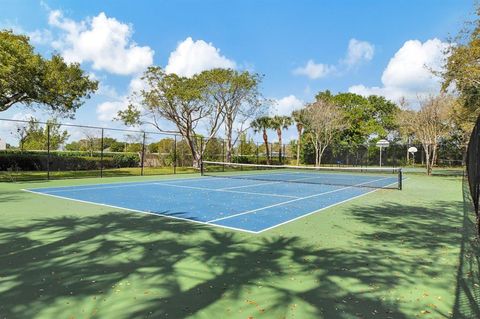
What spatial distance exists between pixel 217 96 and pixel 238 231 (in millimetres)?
22412

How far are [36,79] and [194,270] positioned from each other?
15526 mm

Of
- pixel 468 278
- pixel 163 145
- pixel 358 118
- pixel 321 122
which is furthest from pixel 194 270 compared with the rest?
pixel 358 118

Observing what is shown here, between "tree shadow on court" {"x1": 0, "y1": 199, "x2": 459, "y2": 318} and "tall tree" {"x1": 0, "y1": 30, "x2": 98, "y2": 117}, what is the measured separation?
420 inches

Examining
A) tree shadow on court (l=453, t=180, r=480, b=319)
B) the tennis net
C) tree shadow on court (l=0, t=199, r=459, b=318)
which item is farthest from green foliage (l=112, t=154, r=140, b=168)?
tree shadow on court (l=453, t=180, r=480, b=319)

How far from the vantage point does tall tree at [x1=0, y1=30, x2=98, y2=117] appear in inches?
570

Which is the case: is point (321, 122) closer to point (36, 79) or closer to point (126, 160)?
point (126, 160)

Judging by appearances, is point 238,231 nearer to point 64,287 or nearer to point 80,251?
point 80,251

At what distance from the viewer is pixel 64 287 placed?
11.7ft

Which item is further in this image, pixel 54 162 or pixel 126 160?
pixel 126 160

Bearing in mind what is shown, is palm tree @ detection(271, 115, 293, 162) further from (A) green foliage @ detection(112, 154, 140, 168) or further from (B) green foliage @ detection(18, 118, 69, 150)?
(B) green foliage @ detection(18, 118, 69, 150)

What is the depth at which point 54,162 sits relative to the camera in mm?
23906

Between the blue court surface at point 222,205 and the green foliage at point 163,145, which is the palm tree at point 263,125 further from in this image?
the blue court surface at point 222,205

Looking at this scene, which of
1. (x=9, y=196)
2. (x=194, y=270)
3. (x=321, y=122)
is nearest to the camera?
(x=194, y=270)

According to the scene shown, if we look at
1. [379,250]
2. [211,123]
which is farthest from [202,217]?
[211,123]
